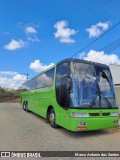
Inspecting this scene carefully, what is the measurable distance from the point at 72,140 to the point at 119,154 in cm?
223

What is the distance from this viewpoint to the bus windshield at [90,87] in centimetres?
904

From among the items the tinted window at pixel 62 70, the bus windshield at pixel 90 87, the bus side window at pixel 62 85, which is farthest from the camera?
the tinted window at pixel 62 70

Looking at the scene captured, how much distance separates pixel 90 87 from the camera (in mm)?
9445

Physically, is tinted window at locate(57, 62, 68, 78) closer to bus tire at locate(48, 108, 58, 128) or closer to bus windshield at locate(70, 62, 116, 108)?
bus windshield at locate(70, 62, 116, 108)

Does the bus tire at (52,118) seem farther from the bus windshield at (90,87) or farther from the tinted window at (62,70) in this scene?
the bus windshield at (90,87)

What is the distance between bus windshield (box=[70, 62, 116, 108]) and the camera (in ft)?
29.7

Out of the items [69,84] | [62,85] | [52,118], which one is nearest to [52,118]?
[52,118]

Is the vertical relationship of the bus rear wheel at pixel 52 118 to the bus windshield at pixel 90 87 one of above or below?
below

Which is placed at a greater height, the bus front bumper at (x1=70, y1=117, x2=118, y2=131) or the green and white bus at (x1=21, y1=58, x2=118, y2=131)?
the green and white bus at (x1=21, y1=58, x2=118, y2=131)

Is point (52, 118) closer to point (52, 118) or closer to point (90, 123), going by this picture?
point (52, 118)

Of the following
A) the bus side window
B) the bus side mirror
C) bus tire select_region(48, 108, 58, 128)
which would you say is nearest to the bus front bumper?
the bus side window

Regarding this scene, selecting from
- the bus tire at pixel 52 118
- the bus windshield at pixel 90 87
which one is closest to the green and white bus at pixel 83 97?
the bus windshield at pixel 90 87

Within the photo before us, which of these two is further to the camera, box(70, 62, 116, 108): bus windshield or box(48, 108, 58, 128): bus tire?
box(48, 108, 58, 128): bus tire

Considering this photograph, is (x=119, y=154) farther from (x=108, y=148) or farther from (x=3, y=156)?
(x=3, y=156)
